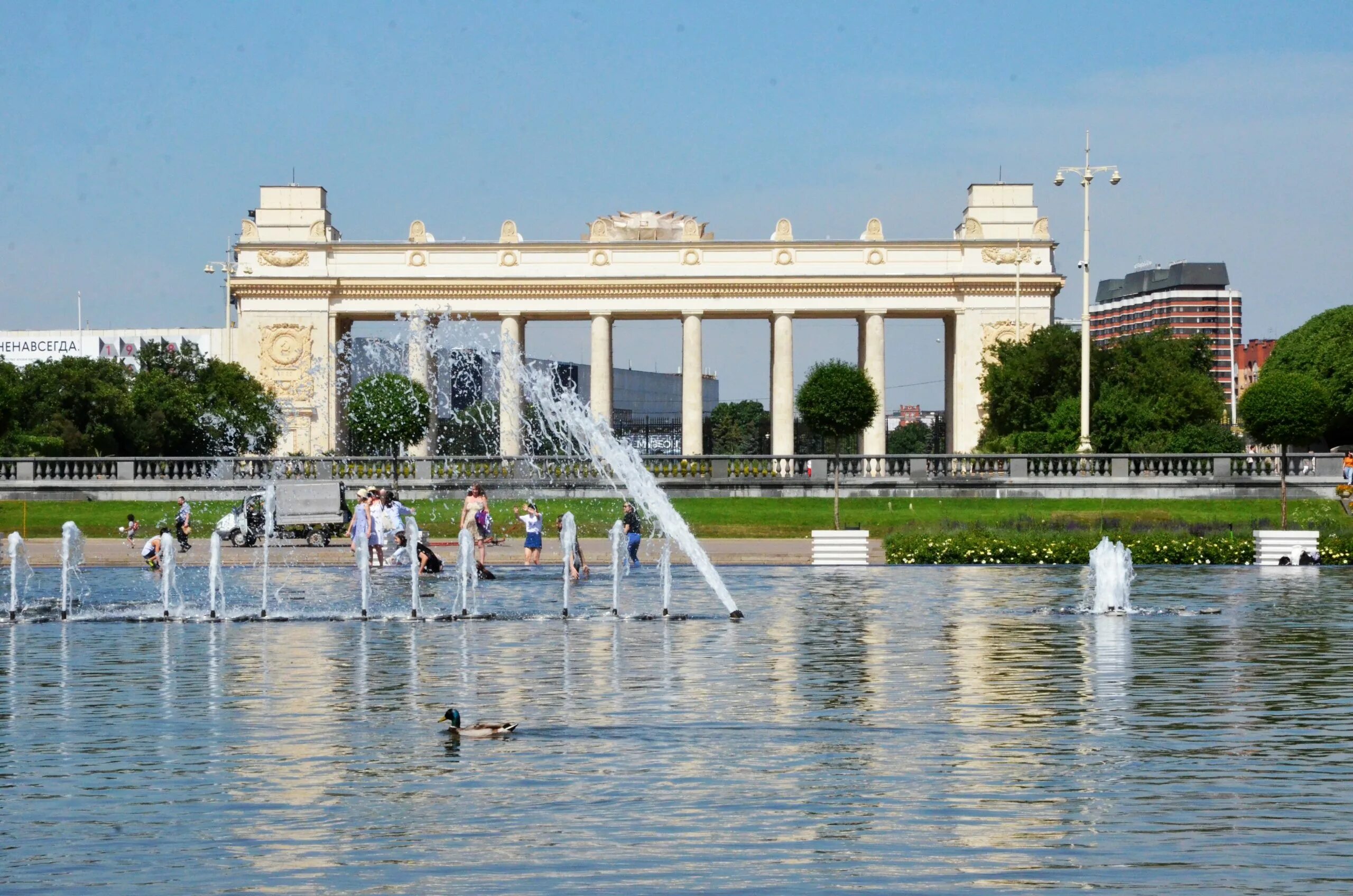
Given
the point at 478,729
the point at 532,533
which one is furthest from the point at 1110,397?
the point at 478,729

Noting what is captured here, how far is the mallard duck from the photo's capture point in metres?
14.7

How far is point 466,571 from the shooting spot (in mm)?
32906

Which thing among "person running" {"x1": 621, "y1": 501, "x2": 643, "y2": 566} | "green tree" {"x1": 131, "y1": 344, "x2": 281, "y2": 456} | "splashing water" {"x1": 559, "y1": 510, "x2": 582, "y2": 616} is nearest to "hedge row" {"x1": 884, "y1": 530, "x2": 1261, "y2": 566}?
"person running" {"x1": 621, "y1": 501, "x2": 643, "y2": 566}

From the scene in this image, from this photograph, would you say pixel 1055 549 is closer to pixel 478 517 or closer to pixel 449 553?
pixel 478 517

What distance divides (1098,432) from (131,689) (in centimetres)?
5540

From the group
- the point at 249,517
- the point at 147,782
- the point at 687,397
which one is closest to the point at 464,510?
the point at 249,517

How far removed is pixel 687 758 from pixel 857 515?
42.7m

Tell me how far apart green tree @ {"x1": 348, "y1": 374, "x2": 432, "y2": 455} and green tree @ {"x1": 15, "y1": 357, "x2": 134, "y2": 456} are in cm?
1300

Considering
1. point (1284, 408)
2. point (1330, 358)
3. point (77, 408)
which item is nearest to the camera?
point (1284, 408)

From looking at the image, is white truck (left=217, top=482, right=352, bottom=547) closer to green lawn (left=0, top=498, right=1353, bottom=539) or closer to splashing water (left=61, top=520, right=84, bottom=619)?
green lawn (left=0, top=498, right=1353, bottom=539)

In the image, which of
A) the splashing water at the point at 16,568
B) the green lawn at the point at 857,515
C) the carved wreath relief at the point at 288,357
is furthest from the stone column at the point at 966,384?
the splashing water at the point at 16,568

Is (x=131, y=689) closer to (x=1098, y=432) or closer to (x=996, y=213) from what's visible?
(x=1098, y=432)

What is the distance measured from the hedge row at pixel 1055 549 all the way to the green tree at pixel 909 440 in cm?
11001

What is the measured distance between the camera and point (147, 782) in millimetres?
13039
